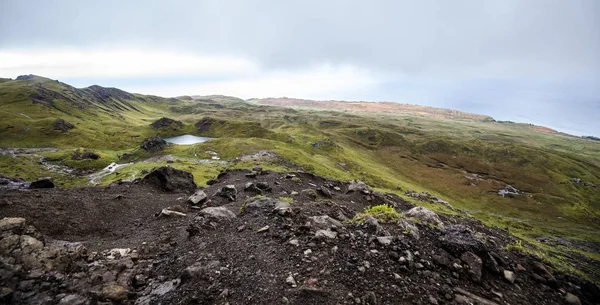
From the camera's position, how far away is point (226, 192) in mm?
25781

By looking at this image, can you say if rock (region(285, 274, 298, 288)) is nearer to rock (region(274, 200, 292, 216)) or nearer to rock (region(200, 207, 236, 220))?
rock (region(274, 200, 292, 216))

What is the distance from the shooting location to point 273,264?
11.4 meters

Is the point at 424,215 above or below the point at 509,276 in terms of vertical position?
above

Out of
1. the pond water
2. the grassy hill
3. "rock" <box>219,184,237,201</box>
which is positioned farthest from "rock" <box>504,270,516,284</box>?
the pond water

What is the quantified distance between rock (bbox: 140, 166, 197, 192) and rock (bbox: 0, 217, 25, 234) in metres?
20.4

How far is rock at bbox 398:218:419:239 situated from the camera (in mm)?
13084

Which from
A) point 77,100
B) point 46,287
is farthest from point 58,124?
point 46,287

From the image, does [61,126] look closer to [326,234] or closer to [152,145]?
[152,145]

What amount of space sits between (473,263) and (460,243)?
1.09m

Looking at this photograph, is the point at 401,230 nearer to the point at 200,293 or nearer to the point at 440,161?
the point at 200,293

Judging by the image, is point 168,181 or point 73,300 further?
point 168,181

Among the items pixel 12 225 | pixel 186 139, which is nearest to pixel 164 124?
pixel 186 139

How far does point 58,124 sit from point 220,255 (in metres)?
132

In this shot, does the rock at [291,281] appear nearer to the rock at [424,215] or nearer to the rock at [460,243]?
the rock at [460,243]
